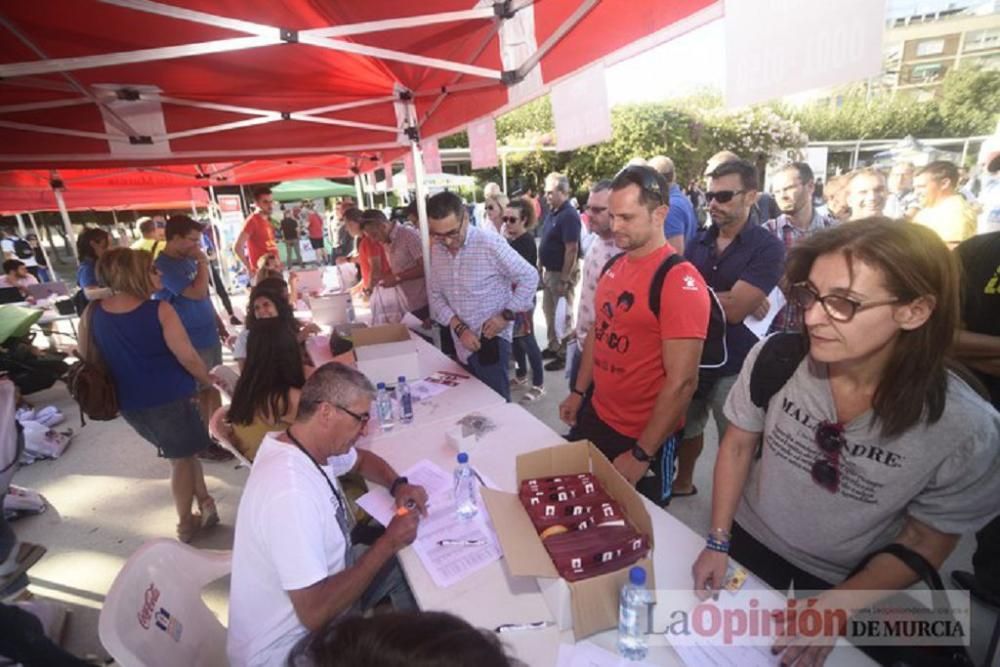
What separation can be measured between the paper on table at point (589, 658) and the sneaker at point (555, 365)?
4.26 m

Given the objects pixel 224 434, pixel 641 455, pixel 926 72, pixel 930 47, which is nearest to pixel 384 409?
pixel 224 434

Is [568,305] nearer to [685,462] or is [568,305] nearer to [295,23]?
[685,462]

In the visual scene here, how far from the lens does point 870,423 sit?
110 cm

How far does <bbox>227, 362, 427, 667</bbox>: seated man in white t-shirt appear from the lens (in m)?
1.28

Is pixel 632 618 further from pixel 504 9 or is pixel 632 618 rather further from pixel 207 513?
pixel 207 513

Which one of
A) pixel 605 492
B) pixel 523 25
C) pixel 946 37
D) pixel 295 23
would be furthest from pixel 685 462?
pixel 946 37

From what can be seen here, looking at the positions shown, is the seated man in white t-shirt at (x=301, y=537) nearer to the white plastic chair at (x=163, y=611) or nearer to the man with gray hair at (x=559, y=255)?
the white plastic chair at (x=163, y=611)

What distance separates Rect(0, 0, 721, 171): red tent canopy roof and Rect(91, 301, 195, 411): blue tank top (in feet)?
3.89

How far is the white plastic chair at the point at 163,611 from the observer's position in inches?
44.4

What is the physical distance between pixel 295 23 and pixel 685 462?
3433 millimetres

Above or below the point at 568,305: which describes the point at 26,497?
below

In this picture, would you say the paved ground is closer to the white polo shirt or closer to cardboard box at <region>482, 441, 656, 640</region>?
the white polo shirt

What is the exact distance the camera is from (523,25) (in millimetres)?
2119

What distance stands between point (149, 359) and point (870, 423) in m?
3.21
